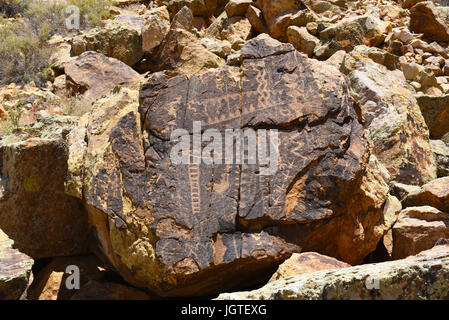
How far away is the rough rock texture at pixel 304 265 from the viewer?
3021 mm

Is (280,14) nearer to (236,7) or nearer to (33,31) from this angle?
(236,7)

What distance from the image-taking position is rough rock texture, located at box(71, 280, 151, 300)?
11.4 feet

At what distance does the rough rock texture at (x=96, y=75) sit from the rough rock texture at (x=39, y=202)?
8.61 feet

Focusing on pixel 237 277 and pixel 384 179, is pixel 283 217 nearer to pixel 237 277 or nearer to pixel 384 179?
pixel 237 277

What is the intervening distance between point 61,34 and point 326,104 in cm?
635

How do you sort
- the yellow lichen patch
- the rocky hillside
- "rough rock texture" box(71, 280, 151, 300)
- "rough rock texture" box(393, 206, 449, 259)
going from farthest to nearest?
the yellow lichen patch → "rough rock texture" box(393, 206, 449, 259) → "rough rock texture" box(71, 280, 151, 300) → the rocky hillside

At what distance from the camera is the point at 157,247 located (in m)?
3.21

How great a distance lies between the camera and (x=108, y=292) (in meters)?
3.51

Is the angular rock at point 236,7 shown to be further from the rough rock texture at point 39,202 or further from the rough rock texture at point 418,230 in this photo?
the rough rock texture at point 418,230

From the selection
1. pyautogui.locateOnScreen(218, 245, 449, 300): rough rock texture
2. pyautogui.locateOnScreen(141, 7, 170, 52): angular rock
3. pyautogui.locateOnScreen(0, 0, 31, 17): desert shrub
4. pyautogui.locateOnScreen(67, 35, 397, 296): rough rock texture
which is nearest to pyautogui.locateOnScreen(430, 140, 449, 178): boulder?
pyautogui.locateOnScreen(67, 35, 397, 296): rough rock texture

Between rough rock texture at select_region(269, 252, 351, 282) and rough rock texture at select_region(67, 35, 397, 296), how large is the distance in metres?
0.10

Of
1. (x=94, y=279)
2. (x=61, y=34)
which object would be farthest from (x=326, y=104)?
(x=61, y=34)

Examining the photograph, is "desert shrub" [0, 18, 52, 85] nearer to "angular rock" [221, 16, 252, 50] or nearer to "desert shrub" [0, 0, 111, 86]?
"desert shrub" [0, 0, 111, 86]

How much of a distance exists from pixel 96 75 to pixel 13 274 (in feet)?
14.4
